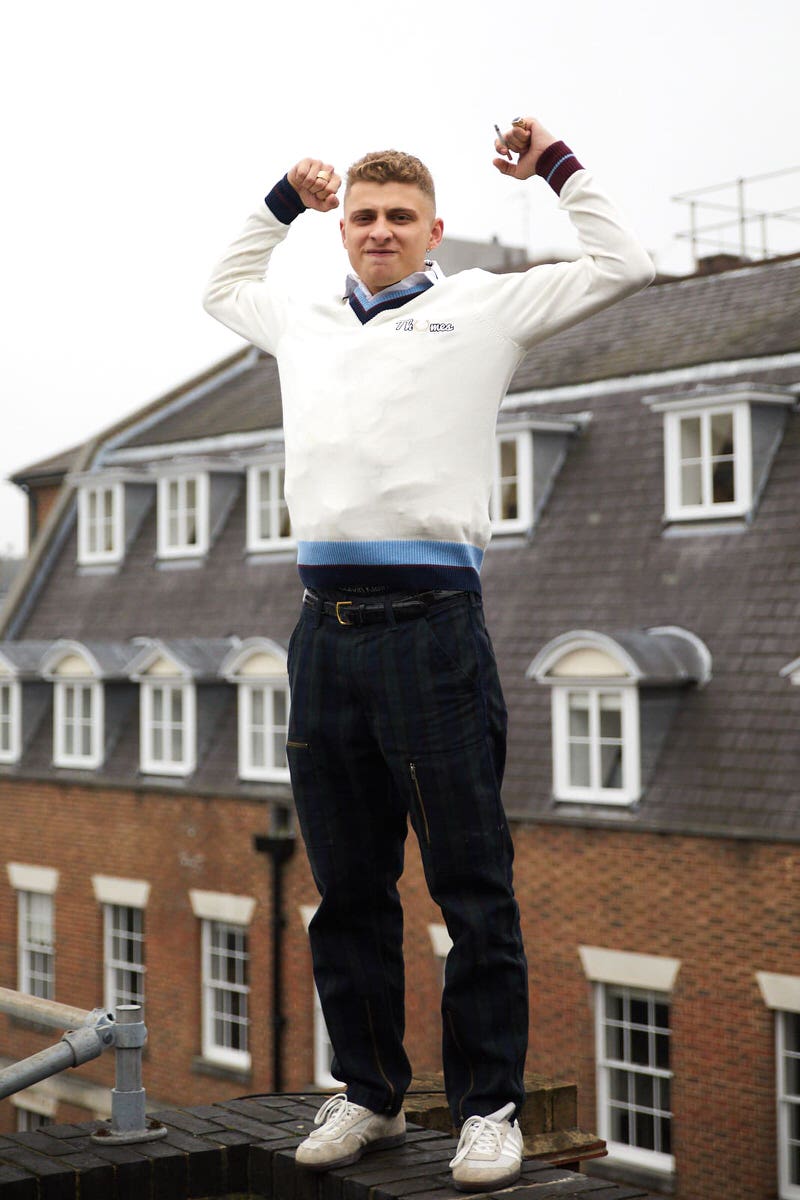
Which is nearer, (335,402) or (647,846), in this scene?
(335,402)

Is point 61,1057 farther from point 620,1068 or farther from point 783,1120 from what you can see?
point 620,1068

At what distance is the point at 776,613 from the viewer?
17484 mm

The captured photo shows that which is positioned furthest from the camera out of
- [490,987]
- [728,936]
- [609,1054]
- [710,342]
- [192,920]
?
[192,920]

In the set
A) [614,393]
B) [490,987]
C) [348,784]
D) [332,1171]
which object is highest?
[614,393]

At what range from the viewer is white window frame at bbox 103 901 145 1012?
24172 mm

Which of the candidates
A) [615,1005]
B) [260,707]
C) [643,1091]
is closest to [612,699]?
[615,1005]

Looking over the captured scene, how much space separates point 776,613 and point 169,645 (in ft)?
32.6

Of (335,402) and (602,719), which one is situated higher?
(335,402)

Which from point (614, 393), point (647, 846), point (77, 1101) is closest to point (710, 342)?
point (614, 393)

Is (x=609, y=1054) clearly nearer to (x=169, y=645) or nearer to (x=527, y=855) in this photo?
(x=527, y=855)

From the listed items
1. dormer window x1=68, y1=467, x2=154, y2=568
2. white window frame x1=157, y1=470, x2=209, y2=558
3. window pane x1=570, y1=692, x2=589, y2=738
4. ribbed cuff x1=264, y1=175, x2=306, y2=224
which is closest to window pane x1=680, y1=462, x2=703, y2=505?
window pane x1=570, y1=692, x2=589, y2=738

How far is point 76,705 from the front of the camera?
26062 mm

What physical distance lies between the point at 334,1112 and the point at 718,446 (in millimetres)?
14435

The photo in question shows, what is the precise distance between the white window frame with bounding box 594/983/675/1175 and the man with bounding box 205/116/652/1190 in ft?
42.8
